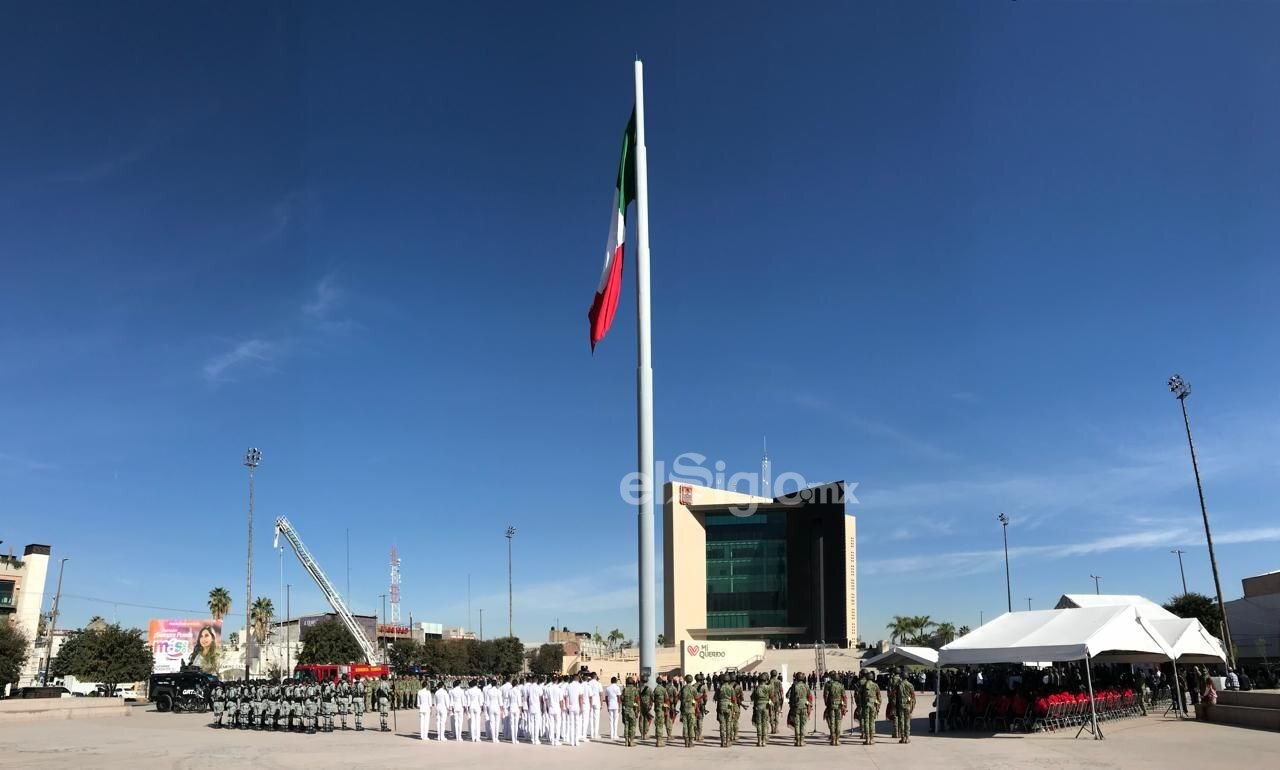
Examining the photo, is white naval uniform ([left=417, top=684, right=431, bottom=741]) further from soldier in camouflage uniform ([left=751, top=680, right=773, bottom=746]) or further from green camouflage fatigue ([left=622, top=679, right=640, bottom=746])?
soldier in camouflage uniform ([left=751, top=680, right=773, bottom=746])

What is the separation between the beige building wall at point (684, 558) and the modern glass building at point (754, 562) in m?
0.09

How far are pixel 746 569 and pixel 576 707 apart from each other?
2819 inches

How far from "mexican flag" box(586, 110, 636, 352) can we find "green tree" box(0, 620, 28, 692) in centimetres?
4320

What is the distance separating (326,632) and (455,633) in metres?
74.4

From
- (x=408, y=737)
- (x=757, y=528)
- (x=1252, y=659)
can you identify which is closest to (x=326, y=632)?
(x=757, y=528)

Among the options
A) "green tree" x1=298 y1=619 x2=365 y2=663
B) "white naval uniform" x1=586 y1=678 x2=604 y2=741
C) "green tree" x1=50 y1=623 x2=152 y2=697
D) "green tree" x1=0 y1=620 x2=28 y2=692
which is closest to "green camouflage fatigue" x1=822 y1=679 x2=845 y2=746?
"white naval uniform" x1=586 y1=678 x2=604 y2=741

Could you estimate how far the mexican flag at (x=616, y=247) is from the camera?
744 inches

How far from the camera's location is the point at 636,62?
62.7 ft

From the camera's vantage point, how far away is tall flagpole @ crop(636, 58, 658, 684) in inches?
690

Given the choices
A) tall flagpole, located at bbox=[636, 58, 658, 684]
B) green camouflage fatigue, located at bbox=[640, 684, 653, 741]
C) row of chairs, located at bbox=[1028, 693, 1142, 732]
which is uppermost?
tall flagpole, located at bbox=[636, 58, 658, 684]

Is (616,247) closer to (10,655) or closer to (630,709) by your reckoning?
(630,709)

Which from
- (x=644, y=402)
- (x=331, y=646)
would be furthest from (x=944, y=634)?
(x=644, y=402)

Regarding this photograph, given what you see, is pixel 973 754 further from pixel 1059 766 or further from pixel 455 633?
pixel 455 633

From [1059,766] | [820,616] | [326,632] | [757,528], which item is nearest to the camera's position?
[1059,766]
